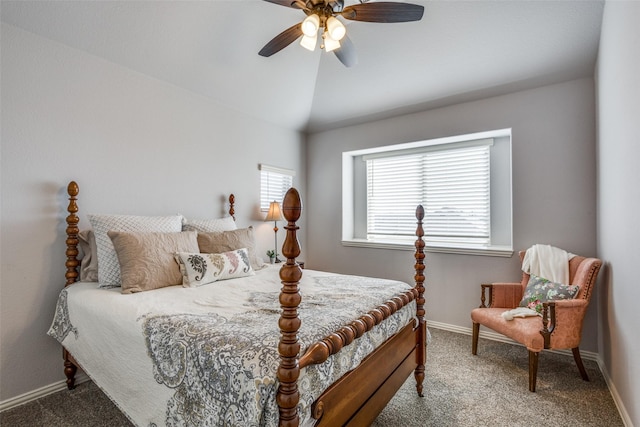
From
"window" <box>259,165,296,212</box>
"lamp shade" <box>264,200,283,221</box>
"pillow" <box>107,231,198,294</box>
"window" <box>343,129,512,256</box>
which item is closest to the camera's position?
"pillow" <box>107,231,198,294</box>

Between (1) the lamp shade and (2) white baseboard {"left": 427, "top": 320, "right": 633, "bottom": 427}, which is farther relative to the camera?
(1) the lamp shade

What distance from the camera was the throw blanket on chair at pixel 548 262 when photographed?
2672 mm

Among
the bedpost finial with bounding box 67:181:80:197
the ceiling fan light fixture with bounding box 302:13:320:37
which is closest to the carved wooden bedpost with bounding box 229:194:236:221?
the bedpost finial with bounding box 67:181:80:197

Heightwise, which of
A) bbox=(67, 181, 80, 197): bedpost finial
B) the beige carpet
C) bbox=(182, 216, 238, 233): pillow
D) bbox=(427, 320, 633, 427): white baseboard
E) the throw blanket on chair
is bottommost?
the beige carpet

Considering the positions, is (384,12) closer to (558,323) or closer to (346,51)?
(346,51)

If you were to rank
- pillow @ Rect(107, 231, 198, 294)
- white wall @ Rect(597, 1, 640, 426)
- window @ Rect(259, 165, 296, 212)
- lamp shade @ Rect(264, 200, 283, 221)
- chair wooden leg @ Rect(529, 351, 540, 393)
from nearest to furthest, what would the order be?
white wall @ Rect(597, 1, 640, 426) < pillow @ Rect(107, 231, 198, 294) < chair wooden leg @ Rect(529, 351, 540, 393) < lamp shade @ Rect(264, 200, 283, 221) < window @ Rect(259, 165, 296, 212)

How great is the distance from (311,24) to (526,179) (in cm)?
250

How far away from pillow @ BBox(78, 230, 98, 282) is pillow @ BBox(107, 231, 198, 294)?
29 centimetres

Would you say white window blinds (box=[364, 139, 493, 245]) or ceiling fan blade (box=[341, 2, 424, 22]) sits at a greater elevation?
ceiling fan blade (box=[341, 2, 424, 22])

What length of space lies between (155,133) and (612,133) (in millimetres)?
3617

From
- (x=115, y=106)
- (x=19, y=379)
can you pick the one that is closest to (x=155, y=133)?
(x=115, y=106)

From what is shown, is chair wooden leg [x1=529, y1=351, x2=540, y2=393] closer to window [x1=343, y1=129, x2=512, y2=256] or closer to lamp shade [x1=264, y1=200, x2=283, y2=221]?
window [x1=343, y1=129, x2=512, y2=256]

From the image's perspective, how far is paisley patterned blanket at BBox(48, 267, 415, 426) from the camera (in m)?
1.18

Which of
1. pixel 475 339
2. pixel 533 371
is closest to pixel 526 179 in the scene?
pixel 475 339
